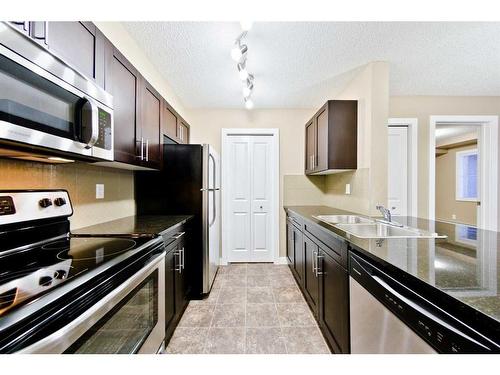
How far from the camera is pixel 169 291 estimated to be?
1778mm

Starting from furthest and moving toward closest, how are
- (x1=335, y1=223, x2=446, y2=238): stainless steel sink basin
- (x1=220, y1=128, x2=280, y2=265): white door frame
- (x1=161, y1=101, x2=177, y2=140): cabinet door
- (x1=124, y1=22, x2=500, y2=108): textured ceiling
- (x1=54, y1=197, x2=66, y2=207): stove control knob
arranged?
(x1=220, y1=128, x2=280, y2=265): white door frame, (x1=161, y1=101, x2=177, y2=140): cabinet door, (x1=124, y1=22, x2=500, y2=108): textured ceiling, (x1=335, y1=223, x2=446, y2=238): stainless steel sink basin, (x1=54, y1=197, x2=66, y2=207): stove control knob

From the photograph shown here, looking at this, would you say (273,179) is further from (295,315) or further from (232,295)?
(295,315)

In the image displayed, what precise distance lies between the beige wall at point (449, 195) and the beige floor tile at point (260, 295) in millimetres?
5062

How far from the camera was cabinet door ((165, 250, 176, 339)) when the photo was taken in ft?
5.61

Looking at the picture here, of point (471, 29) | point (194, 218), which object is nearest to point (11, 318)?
point (194, 218)

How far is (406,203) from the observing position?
308 cm

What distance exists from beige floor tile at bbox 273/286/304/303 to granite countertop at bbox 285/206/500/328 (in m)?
1.38

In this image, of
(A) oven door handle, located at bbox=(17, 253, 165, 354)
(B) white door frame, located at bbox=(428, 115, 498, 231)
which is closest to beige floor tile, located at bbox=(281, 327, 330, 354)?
(A) oven door handle, located at bbox=(17, 253, 165, 354)

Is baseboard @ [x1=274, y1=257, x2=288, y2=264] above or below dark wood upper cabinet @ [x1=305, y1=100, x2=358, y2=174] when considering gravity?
below

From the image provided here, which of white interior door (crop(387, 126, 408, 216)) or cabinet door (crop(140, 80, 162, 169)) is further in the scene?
white interior door (crop(387, 126, 408, 216))

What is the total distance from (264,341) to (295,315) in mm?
480

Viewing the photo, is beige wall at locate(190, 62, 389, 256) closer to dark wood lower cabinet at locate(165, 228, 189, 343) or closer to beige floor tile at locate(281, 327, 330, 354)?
beige floor tile at locate(281, 327, 330, 354)

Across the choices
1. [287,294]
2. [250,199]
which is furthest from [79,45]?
[250,199]
